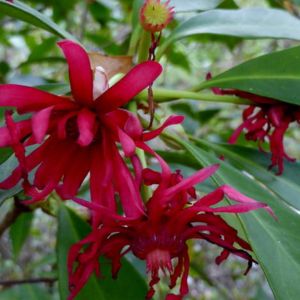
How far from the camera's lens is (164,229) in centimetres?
66

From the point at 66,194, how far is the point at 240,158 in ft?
1.47

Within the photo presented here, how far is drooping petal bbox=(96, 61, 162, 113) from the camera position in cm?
57

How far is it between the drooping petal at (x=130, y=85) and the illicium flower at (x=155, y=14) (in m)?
0.16

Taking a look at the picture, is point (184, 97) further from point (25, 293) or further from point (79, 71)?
point (25, 293)

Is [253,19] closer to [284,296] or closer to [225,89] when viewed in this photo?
[225,89]

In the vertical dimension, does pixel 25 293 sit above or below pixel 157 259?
below

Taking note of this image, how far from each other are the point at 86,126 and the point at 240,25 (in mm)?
471

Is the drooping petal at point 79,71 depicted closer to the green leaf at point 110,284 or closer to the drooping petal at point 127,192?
the drooping petal at point 127,192

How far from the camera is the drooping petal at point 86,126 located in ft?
1.89

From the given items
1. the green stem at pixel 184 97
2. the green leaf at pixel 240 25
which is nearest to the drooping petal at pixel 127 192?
the green stem at pixel 184 97

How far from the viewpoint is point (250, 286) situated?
3.13 meters

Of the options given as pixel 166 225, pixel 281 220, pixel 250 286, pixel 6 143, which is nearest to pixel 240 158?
pixel 281 220

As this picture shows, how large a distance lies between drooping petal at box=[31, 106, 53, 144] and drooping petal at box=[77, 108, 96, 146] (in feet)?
0.13

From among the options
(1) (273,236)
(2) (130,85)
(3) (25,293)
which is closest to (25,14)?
A: (2) (130,85)
